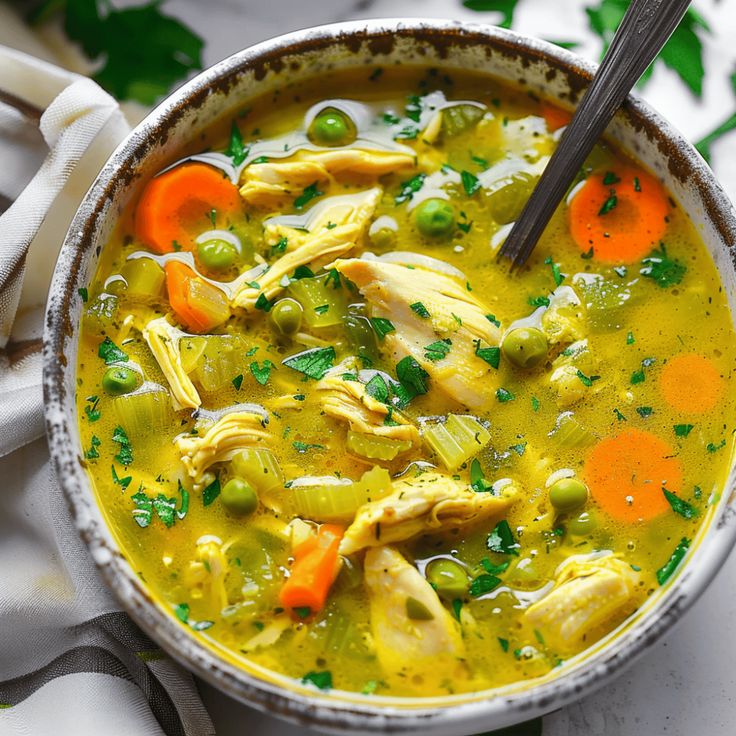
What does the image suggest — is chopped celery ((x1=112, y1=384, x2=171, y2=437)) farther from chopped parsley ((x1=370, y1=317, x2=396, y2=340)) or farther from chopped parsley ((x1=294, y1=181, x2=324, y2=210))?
chopped parsley ((x1=294, y1=181, x2=324, y2=210))

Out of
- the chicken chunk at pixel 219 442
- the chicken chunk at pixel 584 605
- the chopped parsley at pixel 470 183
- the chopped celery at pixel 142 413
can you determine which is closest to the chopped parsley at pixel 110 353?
the chopped celery at pixel 142 413

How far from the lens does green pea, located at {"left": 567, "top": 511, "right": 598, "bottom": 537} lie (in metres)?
3.24

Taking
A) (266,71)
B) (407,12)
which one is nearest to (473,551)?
(266,71)

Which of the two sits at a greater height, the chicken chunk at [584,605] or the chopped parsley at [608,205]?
the chopped parsley at [608,205]

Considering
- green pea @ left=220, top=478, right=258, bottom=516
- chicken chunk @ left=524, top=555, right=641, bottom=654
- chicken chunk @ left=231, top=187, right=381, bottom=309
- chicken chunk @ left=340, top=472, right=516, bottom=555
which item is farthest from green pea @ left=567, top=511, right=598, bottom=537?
chicken chunk @ left=231, top=187, right=381, bottom=309

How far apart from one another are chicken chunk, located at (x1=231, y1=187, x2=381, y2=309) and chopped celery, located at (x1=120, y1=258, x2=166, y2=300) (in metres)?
0.26

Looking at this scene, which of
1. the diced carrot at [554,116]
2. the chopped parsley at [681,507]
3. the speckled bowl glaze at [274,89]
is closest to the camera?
the speckled bowl glaze at [274,89]

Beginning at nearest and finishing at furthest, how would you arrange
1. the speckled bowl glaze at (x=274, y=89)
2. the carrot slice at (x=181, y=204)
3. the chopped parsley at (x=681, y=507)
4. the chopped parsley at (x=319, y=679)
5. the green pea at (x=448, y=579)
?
the speckled bowl glaze at (x=274, y=89)
the chopped parsley at (x=319, y=679)
the green pea at (x=448, y=579)
the chopped parsley at (x=681, y=507)
the carrot slice at (x=181, y=204)

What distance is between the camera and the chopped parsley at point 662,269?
3.53 meters

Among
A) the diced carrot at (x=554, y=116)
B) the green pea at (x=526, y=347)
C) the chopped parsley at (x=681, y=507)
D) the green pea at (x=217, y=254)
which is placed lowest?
the green pea at (x=217, y=254)

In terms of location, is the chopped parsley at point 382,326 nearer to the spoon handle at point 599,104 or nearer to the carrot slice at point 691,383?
the spoon handle at point 599,104

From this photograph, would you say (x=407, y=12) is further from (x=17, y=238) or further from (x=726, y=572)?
(x=726, y=572)

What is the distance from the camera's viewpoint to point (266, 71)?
12.1ft

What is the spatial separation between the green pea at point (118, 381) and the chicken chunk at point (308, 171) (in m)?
0.73
